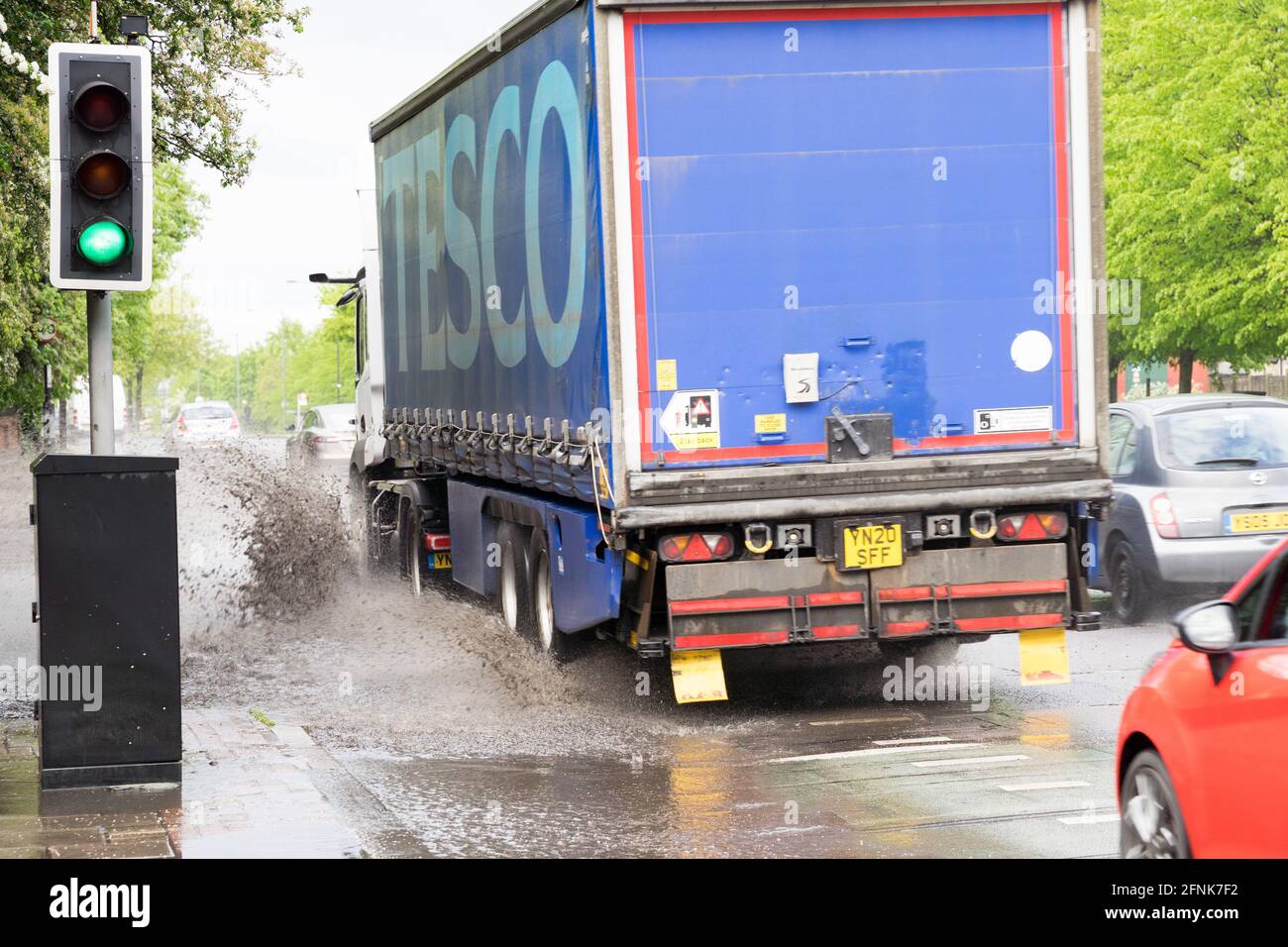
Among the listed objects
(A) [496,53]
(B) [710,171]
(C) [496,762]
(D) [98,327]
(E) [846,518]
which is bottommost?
(C) [496,762]

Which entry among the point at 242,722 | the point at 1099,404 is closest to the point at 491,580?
the point at 242,722

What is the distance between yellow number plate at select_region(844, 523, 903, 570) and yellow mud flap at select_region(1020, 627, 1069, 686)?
97 centimetres

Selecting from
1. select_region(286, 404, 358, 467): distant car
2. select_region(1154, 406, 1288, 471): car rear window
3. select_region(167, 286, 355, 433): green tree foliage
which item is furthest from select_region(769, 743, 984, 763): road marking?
select_region(167, 286, 355, 433): green tree foliage

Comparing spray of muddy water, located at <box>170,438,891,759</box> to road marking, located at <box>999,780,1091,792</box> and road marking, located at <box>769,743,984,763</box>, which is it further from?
road marking, located at <box>999,780,1091,792</box>

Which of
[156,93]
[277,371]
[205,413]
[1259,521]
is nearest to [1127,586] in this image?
[1259,521]

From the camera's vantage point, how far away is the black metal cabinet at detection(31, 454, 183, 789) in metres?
8.34

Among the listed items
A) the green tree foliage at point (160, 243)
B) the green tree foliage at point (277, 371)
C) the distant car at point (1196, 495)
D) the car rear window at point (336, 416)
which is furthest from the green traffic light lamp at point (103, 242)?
the green tree foliage at point (277, 371)

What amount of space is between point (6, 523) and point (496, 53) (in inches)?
781

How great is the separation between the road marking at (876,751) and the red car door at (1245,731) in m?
Answer: 3.85

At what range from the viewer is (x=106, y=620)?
27.5 feet

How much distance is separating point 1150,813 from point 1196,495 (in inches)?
313

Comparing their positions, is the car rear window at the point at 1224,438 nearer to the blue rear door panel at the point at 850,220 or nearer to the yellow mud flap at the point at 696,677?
the blue rear door panel at the point at 850,220
